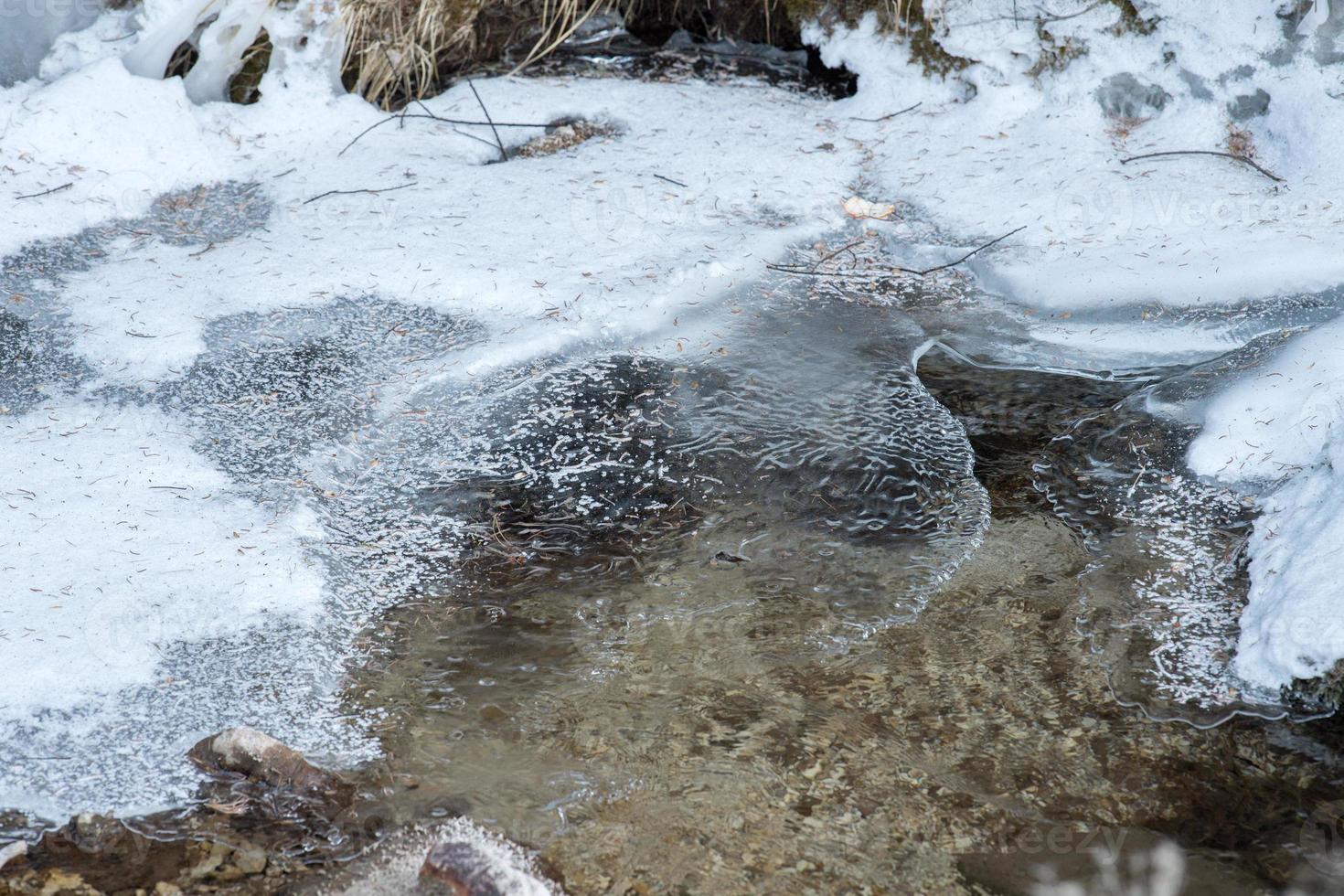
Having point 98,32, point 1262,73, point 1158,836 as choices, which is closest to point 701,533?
point 1158,836

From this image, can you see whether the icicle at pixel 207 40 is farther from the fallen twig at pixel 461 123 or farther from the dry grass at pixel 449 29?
the fallen twig at pixel 461 123

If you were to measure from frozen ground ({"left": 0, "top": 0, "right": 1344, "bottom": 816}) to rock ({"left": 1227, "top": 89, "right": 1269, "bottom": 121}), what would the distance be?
0.02m

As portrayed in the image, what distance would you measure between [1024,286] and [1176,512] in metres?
1.30

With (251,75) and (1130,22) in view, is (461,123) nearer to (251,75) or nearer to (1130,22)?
(251,75)

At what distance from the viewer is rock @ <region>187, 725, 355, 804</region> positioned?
7.15 feet

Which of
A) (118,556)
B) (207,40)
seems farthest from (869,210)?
(118,556)

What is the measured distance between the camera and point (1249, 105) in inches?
180

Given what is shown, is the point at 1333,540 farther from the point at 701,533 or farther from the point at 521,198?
the point at 521,198

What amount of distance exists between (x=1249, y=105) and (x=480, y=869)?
4.52 m

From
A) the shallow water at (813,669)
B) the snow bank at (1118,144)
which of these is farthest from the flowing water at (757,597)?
the snow bank at (1118,144)

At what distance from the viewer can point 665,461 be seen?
320 cm

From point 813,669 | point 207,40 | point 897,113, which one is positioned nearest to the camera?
point 813,669

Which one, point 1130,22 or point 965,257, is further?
point 1130,22

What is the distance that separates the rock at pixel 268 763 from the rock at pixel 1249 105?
4515 millimetres
